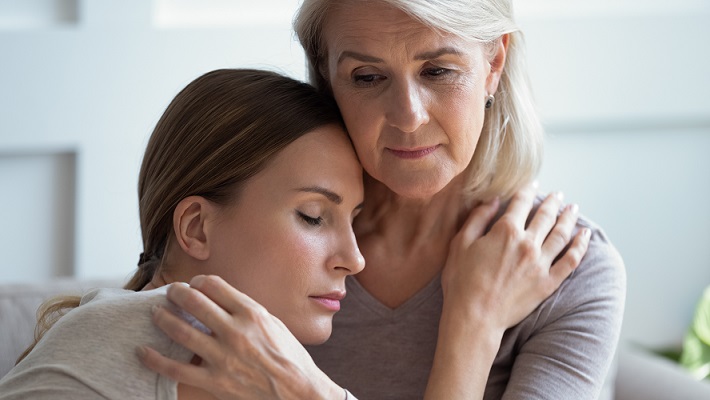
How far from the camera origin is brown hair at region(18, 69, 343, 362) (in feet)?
4.79

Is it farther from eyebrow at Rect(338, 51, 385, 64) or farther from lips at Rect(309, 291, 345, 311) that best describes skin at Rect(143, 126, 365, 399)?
eyebrow at Rect(338, 51, 385, 64)

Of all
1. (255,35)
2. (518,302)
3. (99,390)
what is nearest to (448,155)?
(518,302)

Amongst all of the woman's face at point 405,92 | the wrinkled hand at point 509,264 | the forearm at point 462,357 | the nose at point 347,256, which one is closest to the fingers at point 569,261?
the wrinkled hand at point 509,264

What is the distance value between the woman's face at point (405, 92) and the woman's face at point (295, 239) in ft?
0.28

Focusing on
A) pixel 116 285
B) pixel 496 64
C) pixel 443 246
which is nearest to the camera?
pixel 496 64

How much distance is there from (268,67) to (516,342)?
0.79 meters

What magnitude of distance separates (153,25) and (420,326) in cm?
115

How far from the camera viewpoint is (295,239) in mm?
1442

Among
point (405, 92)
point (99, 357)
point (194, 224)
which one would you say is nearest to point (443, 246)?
point (405, 92)

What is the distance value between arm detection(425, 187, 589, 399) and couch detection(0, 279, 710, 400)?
595 millimetres

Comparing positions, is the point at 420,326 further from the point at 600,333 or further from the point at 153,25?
the point at 153,25

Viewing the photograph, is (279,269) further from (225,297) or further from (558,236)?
(558,236)

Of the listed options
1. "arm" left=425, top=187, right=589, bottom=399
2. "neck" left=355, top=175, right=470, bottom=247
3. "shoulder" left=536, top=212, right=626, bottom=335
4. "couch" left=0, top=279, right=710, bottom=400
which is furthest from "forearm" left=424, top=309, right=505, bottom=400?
→ "couch" left=0, top=279, right=710, bottom=400

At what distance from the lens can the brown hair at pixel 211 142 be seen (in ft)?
4.79
